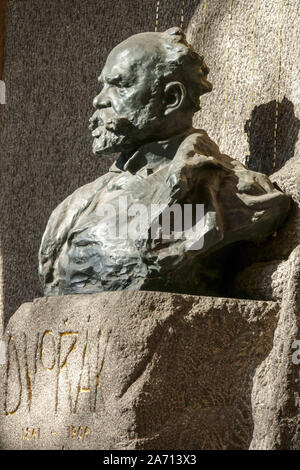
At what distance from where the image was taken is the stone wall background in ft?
8.80

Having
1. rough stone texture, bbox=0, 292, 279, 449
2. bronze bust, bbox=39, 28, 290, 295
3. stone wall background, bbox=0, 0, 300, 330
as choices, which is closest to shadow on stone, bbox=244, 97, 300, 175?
stone wall background, bbox=0, 0, 300, 330

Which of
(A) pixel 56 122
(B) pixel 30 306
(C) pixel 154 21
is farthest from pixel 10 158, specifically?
(B) pixel 30 306

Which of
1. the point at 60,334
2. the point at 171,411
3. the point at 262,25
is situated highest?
the point at 262,25

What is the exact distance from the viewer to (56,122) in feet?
11.7

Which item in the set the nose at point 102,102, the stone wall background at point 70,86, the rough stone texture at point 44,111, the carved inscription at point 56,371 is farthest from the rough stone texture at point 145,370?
the rough stone texture at point 44,111

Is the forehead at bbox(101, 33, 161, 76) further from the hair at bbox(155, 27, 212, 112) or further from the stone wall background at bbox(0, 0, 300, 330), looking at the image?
the stone wall background at bbox(0, 0, 300, 330)

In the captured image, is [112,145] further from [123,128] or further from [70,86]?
[70,86]

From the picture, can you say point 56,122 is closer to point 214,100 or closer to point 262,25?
point 214,100

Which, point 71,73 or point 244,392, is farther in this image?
point 71,73

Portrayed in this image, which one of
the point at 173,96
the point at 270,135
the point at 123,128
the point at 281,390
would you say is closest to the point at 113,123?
the point at 123,128

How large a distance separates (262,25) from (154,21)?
0.65 m

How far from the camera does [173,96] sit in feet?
6.99

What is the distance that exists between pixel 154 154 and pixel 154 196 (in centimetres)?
18

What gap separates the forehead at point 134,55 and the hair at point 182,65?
0.02 meters
